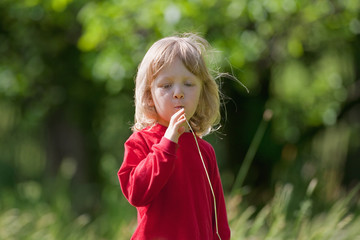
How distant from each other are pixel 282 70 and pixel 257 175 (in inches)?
66.1

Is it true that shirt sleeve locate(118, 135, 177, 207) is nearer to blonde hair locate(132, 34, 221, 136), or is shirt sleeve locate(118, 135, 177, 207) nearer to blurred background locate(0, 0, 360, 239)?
blonde hair locate(132, 34, 221, 136)

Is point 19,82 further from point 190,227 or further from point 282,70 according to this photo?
point 190,227

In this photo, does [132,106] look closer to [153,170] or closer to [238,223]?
[238,223]

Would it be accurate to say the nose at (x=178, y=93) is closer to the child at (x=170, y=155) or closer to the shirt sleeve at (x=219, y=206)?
the child at (x=170, y=155)

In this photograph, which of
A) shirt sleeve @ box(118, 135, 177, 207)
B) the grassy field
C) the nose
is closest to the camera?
shirt sleeve @ box(118, 135, 177, 207)

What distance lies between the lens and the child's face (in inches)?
88.3

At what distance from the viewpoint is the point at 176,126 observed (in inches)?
84.4

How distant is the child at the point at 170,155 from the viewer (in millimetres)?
2124

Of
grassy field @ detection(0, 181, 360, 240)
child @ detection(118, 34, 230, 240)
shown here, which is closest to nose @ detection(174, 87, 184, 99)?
child @ detection(118, 34, 230, 240)

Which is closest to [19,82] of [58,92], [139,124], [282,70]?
[58,92]

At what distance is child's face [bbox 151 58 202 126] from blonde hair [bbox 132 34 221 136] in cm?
3

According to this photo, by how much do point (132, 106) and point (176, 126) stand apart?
485 cm

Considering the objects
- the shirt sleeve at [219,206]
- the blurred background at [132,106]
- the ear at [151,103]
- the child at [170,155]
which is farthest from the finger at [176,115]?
the blurred background at [132,106]

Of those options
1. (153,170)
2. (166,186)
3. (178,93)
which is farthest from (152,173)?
(178,93)
